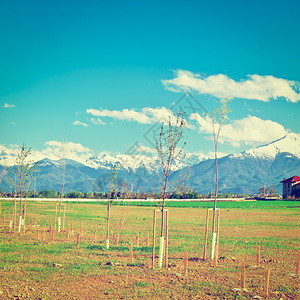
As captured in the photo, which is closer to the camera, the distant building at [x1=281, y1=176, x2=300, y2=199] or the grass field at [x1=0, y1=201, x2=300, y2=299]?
the grass field at [x1=0, y1=201, x2=300, y2=299]

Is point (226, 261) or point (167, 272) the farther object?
point (226, 261)

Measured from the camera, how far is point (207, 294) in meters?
12.1

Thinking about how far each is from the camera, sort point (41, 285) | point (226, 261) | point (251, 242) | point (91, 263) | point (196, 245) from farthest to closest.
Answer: point (251, 242) < point (196, 245) < point (226, 261) < point (91, 263) < point (41, 285)

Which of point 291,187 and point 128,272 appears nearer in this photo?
point 128,272

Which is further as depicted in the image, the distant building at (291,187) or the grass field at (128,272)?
the distant building at (291,187)

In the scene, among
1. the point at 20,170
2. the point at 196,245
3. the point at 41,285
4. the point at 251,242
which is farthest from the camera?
the point at 20,170

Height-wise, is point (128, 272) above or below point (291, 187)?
below

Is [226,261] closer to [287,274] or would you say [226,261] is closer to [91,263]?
[287,274]

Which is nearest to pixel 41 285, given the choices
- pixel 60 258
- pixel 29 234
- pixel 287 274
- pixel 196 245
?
pixel 60 258

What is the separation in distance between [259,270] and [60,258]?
33.1 feet

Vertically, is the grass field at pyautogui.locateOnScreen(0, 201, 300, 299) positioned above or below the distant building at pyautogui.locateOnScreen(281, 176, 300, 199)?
below

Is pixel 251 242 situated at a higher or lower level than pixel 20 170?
lower

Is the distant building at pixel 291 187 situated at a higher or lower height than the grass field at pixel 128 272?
higher

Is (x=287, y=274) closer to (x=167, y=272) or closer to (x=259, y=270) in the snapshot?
(x=259, y=270)
